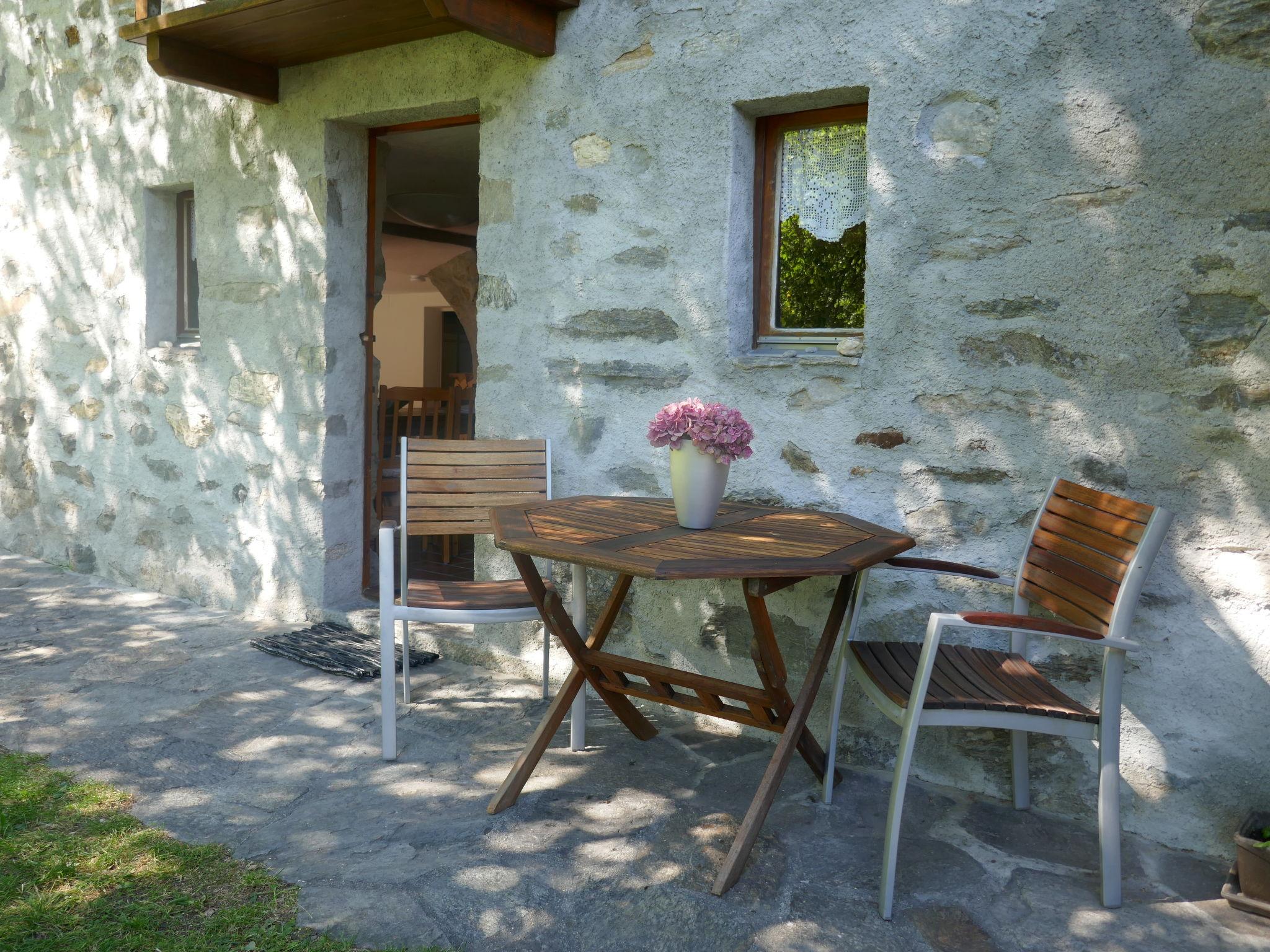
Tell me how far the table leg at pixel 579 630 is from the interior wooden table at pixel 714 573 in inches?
2.1

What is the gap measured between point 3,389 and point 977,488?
5119 millimetres

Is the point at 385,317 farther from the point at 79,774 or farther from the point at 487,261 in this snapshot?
the point at 79,774

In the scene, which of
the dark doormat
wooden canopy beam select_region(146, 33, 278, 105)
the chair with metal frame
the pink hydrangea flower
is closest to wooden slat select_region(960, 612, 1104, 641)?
the pink hydrangea flower

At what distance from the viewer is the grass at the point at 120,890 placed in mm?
2047

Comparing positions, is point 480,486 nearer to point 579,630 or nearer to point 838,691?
point 579,630

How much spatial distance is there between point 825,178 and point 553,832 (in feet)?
6.67

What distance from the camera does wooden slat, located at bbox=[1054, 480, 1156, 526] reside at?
2.30m

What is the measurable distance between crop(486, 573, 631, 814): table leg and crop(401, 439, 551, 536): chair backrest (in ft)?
2.52

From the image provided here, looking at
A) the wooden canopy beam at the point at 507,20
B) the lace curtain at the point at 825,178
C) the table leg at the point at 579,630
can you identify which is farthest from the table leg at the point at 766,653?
the wooden canopy beam at the point at 507,20

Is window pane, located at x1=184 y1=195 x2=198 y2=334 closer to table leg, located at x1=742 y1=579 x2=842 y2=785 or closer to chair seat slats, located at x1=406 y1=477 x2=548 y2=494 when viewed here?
chair seat slats, located at x1=406 y1=477 x2=548 y2=494

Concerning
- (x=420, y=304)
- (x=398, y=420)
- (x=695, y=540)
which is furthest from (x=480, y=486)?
(x=420, y=304)

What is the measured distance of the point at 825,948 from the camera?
2.10 m

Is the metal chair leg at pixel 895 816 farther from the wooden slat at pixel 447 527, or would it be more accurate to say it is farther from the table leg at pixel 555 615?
the wooden slat at pixel 447 527

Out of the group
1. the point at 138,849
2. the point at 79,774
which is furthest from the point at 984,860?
the point at 79,774
